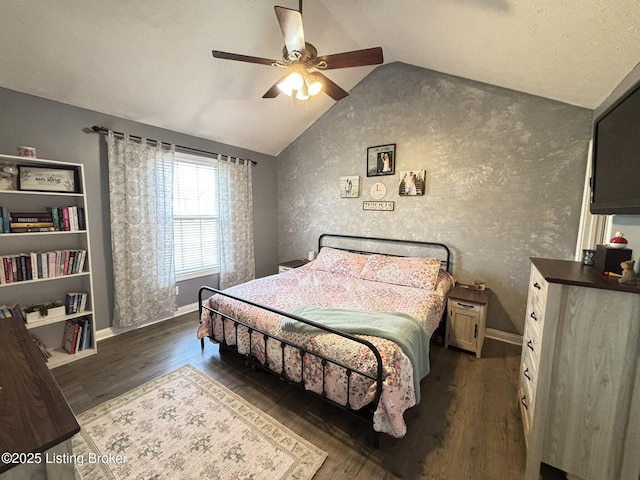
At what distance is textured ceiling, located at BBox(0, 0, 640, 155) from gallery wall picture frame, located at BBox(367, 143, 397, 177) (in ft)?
3.21

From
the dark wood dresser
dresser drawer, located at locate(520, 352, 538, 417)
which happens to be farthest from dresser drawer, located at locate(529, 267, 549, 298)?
dresser drawer, located at locate(520, 352, 538, 417)

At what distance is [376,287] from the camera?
113 inches

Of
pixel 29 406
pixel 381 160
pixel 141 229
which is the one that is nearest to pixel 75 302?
pixel 141 229

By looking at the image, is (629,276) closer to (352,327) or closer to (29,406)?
(352,327)

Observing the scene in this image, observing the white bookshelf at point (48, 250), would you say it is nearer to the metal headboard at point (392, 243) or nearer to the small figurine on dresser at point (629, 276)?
the metal headboard at point (392, 243)

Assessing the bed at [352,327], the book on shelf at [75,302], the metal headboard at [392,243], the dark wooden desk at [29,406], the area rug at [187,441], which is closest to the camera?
the dark wooden desk at [29,406]

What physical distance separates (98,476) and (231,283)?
270cm

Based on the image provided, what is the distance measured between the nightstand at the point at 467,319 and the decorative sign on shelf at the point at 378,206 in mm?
1310

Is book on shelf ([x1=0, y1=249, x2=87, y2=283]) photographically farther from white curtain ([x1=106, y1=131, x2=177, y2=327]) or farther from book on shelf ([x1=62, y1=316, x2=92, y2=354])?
book on shelf ([x1=62, y1=316, x2=92, y2=354])

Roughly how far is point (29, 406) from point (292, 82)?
2140 mm

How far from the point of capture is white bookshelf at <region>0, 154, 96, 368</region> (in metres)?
2.28

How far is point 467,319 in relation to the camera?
2664mm

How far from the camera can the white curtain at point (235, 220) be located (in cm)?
389

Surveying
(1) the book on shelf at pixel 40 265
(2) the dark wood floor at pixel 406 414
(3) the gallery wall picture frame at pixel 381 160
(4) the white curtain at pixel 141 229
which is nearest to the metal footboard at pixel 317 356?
(2) the dark wood floor at pixel 406 414
